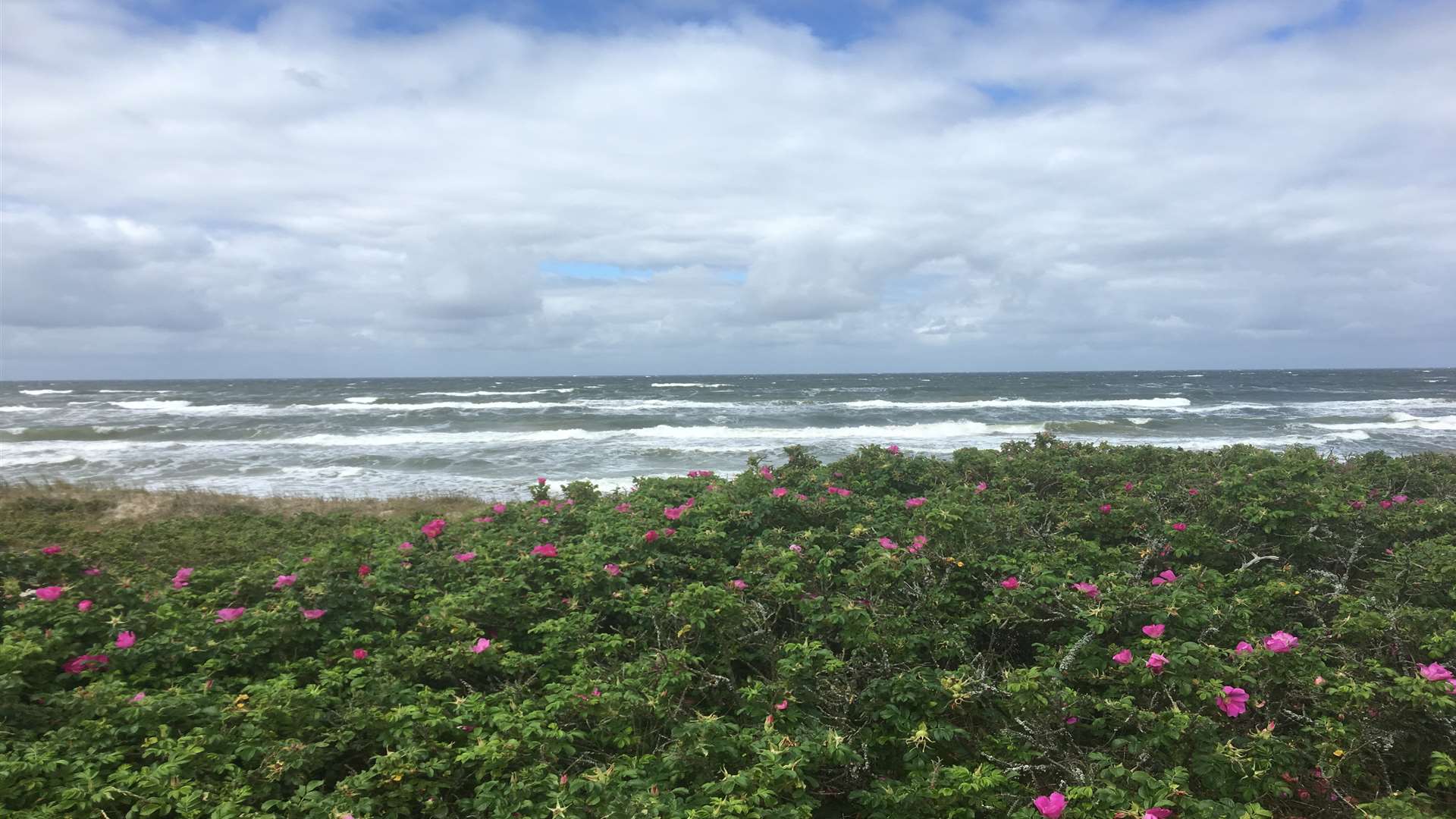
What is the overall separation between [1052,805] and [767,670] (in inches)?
53.5

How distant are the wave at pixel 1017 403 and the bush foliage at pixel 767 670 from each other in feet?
112

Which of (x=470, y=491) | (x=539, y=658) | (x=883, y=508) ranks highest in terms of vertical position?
(x=883, y=508)

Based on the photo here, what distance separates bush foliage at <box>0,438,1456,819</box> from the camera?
222 cm

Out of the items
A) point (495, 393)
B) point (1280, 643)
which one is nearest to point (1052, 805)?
point (1280, 643)

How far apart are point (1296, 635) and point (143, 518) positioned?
39.6 feet

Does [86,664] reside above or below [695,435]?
above

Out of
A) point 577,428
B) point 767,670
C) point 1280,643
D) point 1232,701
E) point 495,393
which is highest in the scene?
point 495,393

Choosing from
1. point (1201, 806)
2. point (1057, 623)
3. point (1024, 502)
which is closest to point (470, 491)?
point (1024, 502)

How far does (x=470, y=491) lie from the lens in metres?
13.4

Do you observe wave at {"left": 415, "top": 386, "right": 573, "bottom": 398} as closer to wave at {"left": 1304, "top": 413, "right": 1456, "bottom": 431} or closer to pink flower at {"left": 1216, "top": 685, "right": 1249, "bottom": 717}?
wave at {"left": 1304, "top": 413, "right": 1456, "bottom": 431}

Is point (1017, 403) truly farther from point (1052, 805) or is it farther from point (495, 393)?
point (1052, 805)

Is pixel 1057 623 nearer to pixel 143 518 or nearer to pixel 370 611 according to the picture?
pixel 370 611

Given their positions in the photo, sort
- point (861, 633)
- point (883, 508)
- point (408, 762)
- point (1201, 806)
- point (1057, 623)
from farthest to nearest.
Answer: point (883, 508)
point (1057, 623)
point (861, 633)
point (408, 762)
point (1201, 806)

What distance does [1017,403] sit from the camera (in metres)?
39.4
